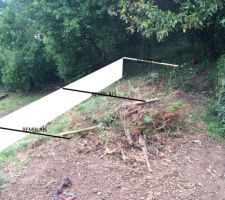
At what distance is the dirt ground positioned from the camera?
3.25 m

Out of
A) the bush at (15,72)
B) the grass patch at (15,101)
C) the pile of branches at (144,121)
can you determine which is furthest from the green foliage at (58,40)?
the pile of branches at (144,121)

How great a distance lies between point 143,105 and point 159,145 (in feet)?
3.17

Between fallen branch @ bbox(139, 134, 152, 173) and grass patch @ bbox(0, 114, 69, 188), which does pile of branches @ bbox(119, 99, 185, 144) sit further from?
grass patch @ bbox(0, 114, 69, 188)

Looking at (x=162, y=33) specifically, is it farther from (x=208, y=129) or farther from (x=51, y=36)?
(x=51, y=36)

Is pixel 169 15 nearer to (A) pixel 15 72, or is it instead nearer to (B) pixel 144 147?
(B) pixel 144 147

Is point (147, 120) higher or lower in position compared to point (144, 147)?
higher

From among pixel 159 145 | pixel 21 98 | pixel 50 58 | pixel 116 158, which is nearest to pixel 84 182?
pixel 116 158

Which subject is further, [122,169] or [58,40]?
[58,40]

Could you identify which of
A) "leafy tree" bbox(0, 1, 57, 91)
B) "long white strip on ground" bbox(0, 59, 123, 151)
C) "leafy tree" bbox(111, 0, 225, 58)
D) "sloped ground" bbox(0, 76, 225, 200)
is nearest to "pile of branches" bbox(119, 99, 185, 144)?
"sloped ground" bbox(0, 76, 225, 200)

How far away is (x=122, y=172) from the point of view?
11.5 feet

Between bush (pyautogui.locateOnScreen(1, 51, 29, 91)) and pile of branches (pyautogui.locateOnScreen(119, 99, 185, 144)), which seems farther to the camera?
bush (pyautogui.locateOnScreen(1, 51, 29, 91))

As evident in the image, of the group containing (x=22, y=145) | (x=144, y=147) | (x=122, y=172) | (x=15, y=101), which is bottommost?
(x=15, y=101)

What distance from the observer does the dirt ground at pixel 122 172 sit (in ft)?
10.6

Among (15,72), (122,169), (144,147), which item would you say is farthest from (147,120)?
(15,72)
